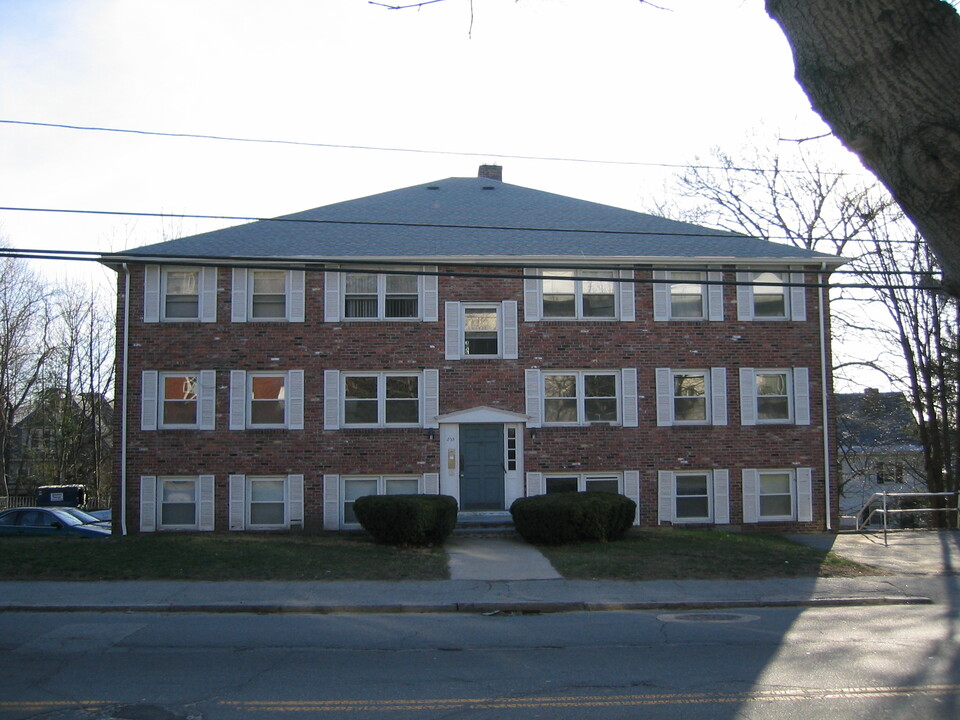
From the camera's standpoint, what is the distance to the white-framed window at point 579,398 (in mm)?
20812

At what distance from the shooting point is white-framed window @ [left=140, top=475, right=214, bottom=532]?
20.2 meters

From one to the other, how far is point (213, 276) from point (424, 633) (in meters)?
12.6

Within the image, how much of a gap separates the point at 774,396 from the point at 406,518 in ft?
32.6

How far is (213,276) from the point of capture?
20594mm

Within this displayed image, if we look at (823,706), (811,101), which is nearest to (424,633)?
(823,706)

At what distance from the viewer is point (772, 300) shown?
21359 mm

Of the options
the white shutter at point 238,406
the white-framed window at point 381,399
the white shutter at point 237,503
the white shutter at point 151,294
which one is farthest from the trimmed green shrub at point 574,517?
the white shutter at point 151,294

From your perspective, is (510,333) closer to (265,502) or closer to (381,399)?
(381,399)

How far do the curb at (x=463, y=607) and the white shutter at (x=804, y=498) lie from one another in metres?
8.02

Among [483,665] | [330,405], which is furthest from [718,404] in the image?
[483,665]

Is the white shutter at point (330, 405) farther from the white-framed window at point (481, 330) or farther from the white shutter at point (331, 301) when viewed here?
the white-framed window at point (481, 330)

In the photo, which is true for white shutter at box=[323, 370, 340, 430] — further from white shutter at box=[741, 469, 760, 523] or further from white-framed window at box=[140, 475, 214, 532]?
white shutter at box=[741, 469, 760, 523]

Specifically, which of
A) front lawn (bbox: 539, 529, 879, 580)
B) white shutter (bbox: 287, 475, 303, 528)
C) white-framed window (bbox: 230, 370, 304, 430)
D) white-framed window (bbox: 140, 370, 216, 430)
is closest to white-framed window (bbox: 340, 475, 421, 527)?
white shutter (bbox: 287, 475, 303, 528)

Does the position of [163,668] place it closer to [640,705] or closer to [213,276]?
[640,705]
